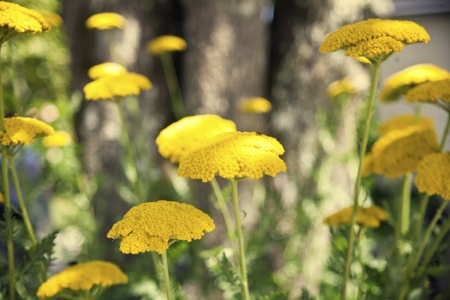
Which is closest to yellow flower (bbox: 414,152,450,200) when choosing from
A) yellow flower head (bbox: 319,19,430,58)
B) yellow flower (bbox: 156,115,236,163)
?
yellow flower head (bbox: 319,19,430,58)

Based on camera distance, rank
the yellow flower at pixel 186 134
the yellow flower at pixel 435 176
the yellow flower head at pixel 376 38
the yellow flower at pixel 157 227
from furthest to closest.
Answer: the yellow flower at pixel 186 134, the yellow flower at pixel 435 176, the yellow flower head at pixel 376 38, the yellow flower at pixel 157 227

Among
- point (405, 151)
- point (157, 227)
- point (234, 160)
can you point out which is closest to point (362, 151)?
point (405, 151)

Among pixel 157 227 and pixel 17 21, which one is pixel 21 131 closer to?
pixel 17 21

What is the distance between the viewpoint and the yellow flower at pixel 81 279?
1.09 m

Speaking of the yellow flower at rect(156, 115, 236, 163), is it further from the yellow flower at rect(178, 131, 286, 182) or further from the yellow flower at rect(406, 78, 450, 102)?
the yellow flower at rect(406, 78, 450, 102)

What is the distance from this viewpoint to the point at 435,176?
110 centimetres

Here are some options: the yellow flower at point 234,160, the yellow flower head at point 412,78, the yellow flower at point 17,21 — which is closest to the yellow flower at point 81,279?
Result: the yellow flower at point 234,160

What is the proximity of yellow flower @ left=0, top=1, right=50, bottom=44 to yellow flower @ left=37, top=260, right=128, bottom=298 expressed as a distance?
0.59 m

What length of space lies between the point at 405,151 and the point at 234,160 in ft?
2.30

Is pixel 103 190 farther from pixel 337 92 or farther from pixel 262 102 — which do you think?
pixel 337 92

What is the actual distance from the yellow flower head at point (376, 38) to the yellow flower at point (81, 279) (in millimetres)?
788

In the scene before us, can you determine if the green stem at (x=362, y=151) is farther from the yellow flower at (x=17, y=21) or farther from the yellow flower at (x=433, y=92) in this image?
the yellow flower at (x=17, y=21)

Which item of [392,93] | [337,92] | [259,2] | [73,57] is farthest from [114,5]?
[392,93]

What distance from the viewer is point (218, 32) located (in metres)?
2.40
